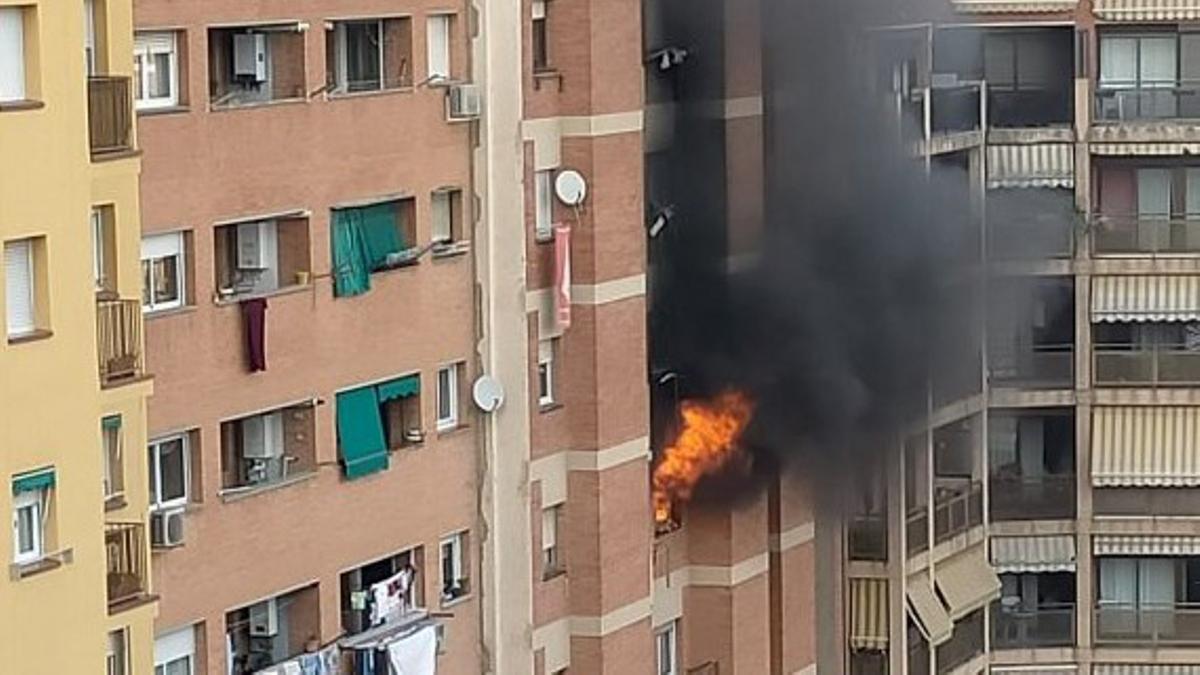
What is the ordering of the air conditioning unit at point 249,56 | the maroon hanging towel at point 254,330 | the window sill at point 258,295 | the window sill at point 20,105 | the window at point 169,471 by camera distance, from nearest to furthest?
the window sill at point 20,105
the window at point 169,471
the window sill at point 258,295
the maroon hanging towel at point 254,330
the air conditioning unit at point 249,56

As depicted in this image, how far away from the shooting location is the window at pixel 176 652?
2931 cm

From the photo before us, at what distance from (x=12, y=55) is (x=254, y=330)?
170 inches

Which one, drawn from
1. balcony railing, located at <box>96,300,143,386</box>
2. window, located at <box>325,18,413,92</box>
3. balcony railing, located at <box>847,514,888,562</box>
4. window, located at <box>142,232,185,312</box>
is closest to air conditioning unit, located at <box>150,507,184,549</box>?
balcony railing, located at <box>96,300,143,386</box>

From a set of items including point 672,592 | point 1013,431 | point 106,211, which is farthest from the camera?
point 1013,431

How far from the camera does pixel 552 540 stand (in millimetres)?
35062

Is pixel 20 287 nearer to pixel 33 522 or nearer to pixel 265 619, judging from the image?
pixel 33 522

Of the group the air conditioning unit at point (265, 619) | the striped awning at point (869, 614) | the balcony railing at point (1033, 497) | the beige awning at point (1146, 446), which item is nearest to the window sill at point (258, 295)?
the air conditioning unit at point (265, 619)

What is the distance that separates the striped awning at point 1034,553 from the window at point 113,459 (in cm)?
2216

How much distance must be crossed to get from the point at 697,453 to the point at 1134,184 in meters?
13.0

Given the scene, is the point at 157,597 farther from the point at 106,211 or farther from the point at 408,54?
the point at 408,54

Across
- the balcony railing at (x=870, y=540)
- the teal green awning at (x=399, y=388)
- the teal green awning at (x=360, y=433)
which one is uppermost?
the teal green awning at (x=399, y=388)

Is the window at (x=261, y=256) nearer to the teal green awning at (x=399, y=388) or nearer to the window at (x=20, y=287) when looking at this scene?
the teal green awning at (x=399, y=388)

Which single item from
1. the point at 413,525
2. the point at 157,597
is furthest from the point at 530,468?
the point at 157,597

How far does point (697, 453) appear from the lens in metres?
38.3
